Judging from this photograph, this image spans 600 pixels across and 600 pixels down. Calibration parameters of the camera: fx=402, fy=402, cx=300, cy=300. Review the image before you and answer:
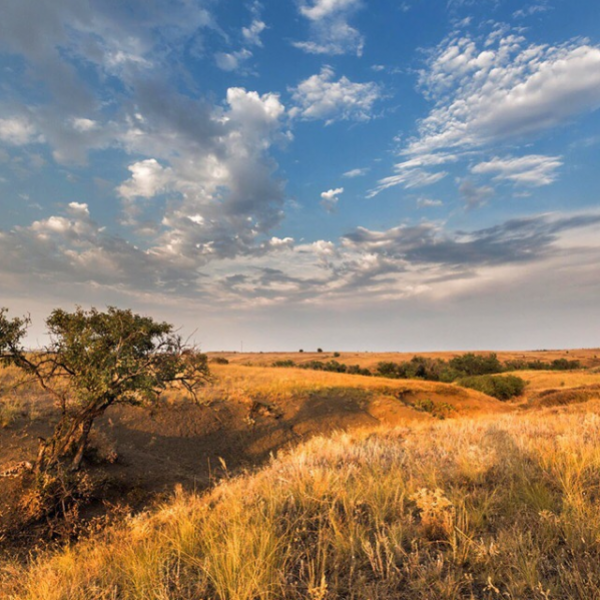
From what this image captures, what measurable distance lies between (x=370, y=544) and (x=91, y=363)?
32.3 feet

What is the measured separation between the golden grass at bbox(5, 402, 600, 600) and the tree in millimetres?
5639

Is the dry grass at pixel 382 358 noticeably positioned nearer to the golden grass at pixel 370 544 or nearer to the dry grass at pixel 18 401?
the dry grass at pixel 18 401

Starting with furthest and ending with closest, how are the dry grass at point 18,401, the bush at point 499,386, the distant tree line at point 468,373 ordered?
the distant tree line at point 468,373 → the bush at point 499,386 → the dry grass at point 18,401

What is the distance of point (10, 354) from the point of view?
35.9 ft

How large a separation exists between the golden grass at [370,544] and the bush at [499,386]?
35391mm

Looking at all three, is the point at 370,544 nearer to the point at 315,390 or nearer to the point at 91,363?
the point at 91,363

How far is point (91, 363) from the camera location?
11.3 meters

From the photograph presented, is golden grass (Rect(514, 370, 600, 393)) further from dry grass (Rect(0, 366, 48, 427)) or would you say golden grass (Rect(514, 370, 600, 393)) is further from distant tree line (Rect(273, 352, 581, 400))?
dry grass (Rect(0, 366, 48, 427))

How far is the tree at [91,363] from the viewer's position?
35.7ft

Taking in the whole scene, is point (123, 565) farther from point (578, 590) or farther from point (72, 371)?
point (72, 371)

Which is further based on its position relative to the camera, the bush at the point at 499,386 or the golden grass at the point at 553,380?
the golden grass at the point at 553,380

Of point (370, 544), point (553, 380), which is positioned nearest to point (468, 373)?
point (553, 380)

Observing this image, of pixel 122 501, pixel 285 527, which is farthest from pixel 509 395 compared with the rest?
pixel 285 527

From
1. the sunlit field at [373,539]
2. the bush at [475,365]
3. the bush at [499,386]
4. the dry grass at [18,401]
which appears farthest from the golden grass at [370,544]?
the bush at [475,365]
